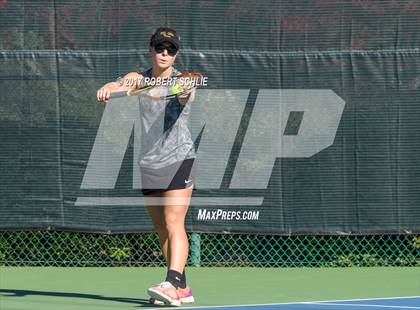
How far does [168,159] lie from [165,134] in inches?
6.7

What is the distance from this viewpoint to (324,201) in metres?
9.18

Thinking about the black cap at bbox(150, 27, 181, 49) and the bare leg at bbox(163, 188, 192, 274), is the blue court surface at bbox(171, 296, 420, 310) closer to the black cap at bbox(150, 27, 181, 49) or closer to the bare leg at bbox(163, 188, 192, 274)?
the bare leg at bbox(163, 188, 192, 274)

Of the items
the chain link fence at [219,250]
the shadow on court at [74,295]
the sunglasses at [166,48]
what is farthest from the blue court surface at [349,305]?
the chain link fence at [219,250]

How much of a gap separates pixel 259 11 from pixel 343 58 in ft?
2.74

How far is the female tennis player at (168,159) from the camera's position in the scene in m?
6.84

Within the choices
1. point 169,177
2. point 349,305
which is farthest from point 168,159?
point 349,305

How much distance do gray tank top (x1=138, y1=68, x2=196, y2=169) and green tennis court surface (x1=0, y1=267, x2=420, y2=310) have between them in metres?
0.99

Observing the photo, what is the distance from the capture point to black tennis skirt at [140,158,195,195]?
271 inches

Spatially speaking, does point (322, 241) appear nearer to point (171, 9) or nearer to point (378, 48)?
point (378, 48)

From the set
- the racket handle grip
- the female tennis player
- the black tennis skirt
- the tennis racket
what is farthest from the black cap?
the black tennis skirt

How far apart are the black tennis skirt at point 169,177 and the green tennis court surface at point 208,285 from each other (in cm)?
80

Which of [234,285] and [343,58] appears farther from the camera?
[343,58]

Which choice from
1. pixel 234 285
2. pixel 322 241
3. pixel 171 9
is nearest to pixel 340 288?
pixel 234 285

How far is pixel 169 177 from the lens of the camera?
6906 millimetres
